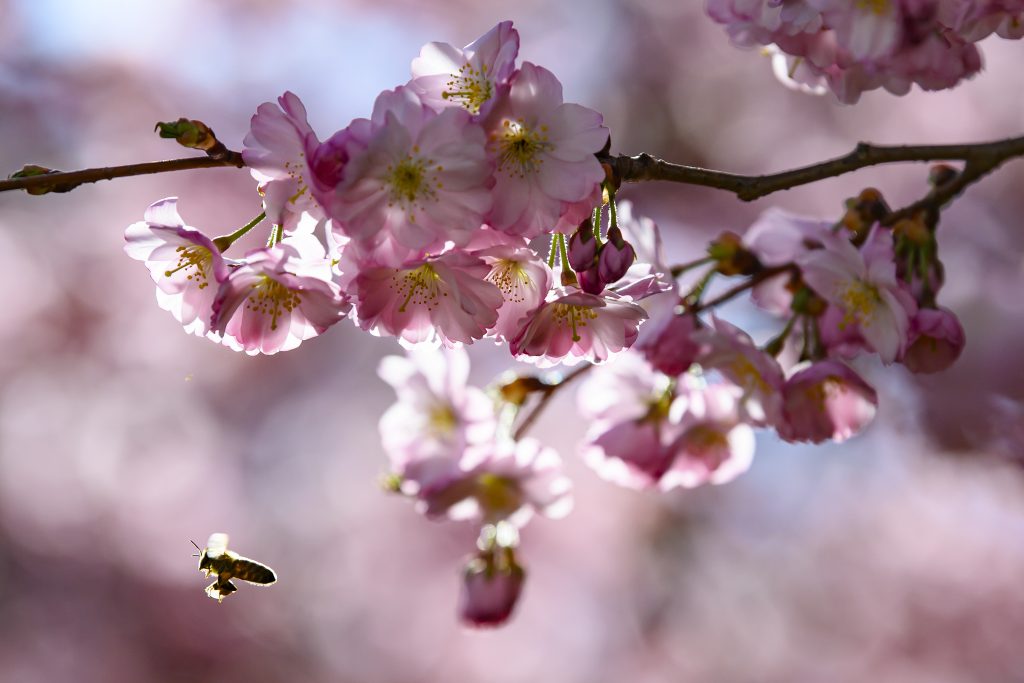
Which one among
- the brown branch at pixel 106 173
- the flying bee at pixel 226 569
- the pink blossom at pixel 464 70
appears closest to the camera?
the brown branch at pixel 106 173

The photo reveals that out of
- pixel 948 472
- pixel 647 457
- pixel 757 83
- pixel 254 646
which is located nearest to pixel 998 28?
pixel 647 457

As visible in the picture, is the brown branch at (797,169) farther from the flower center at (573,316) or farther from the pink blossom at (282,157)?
the pink blossom at (282,157)

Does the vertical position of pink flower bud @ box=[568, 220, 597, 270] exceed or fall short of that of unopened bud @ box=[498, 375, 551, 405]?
it falls short

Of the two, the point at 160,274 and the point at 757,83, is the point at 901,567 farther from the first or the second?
the point at 160,274

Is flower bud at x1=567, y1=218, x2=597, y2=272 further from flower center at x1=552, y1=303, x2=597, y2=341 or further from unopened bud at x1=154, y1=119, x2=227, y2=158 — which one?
unopened bud at x1=154, y1=119, x2=227, y2=158

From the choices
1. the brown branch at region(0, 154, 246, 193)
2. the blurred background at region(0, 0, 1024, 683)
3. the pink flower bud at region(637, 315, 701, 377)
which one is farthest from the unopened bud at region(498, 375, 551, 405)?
the blurred background at region(0, 0, 1024, 683)

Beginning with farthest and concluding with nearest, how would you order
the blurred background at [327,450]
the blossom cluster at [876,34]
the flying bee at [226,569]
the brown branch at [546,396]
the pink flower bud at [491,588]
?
the blurred background at [327,450] → the pink flower bud at [491,588] → the brown branch at [546,396] → the flying bee at [226,569] → the blossom cluster at [876,34]

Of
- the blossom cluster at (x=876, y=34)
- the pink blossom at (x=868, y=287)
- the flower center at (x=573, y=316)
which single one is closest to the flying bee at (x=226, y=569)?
the flower center at (x=573, y=316)
